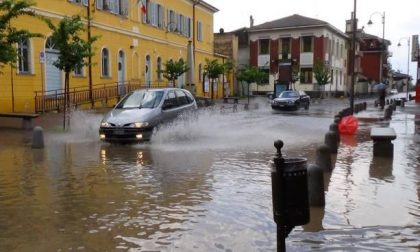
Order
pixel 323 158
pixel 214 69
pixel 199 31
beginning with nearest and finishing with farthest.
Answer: pixel 323 158
pixel 214 69
pixel 199 31

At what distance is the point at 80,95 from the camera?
2697cm

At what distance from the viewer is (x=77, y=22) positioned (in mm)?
17719

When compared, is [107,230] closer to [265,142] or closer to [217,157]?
[217,157]

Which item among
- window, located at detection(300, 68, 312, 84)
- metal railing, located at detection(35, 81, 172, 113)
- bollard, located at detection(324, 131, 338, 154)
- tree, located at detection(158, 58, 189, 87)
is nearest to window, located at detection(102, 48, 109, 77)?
metal railing, located at detection(35, 81, 172, 113)

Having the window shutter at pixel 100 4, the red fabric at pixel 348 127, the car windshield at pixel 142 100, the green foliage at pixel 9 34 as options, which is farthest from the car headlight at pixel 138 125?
the window shutter at pixel 100 4

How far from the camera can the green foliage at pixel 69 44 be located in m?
17.4

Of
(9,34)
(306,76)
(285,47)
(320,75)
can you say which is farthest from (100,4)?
(285,47)

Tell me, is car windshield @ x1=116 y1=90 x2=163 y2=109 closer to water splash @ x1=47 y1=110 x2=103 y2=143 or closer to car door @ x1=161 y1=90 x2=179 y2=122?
car door @ x1=161 y1=90 x2=179 y2=122

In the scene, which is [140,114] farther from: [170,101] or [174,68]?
[174,68]

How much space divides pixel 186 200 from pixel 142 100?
8054 millimetres

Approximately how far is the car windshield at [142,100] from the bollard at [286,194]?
1066 cm

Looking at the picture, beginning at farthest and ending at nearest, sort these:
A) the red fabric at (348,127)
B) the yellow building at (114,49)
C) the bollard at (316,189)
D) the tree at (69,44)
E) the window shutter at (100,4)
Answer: the window shutter at (100,4), the yellow building at (114,49), the tree at (69,44), the red fabric at (348,127), the bollard at (316,189)

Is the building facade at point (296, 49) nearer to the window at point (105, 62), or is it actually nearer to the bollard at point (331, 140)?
the window at point (105, 62)

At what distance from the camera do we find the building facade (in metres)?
57.6
